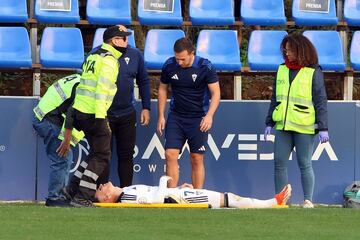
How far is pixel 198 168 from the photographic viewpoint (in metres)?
11.1

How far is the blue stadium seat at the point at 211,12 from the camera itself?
12.9 meters

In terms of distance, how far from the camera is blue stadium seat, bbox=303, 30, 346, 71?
12.7 meters

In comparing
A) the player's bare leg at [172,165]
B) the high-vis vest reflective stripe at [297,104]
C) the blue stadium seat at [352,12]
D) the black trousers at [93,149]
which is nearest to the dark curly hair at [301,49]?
the high-vis vest reflective stripe at [297,104]

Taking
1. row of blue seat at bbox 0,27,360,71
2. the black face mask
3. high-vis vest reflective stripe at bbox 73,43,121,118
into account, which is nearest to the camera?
high-vis vest reflective stripe at bbox 73,43,121,118

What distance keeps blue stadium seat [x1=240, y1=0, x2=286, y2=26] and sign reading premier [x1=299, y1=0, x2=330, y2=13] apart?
1.10ft

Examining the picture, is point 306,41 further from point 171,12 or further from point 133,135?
point 171,12

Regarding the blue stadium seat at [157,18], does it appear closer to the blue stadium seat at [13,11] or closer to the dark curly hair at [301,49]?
the blue stadium seat at [13,11]

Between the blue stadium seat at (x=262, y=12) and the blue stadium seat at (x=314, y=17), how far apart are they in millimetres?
230

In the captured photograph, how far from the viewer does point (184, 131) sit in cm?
1105

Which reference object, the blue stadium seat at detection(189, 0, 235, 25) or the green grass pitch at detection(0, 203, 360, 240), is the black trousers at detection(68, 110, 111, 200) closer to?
the green grass pitch at detection(0, 203, 360, 240)

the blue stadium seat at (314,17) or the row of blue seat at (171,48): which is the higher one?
the blue stadium seat at (314,17)

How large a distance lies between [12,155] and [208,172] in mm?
2398

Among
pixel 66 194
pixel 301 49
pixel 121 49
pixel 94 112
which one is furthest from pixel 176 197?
pixel 301 49

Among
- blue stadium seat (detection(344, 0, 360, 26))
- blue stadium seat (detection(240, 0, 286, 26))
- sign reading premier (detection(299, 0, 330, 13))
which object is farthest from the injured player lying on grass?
sign reading premier (detection(299, 0, 330, 13))
